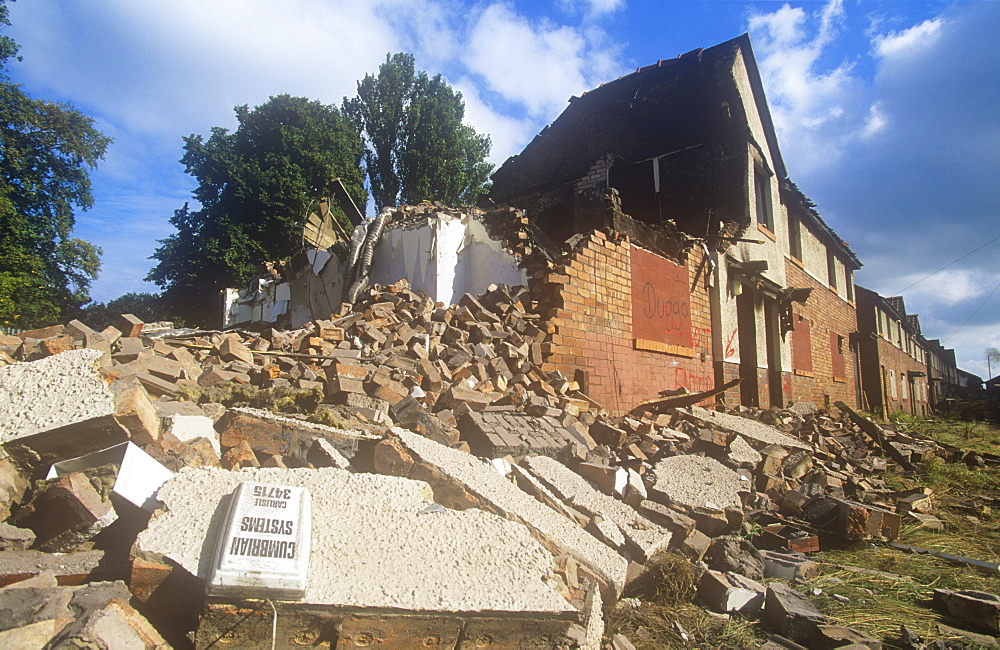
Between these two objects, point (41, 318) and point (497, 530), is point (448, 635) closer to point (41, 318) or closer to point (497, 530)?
point (497, 530)

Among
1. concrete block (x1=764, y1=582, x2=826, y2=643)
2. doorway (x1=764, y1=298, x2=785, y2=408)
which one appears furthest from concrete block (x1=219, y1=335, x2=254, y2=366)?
doorway (x1=764, y1=298, x2=785, y2=408)

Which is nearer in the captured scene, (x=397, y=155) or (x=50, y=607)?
(x=50, y=607)

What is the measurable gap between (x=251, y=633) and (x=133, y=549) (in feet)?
1.79

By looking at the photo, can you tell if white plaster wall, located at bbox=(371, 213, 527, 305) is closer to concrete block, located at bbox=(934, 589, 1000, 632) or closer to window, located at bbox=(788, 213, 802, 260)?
concrete block, located at bbox=(934, 589, 1000, 632)

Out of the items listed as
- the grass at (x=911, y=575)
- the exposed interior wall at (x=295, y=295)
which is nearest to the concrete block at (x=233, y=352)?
the grass at (x=911, y=575)

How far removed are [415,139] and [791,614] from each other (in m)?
27.9

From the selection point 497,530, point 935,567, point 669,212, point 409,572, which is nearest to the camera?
point 409,572

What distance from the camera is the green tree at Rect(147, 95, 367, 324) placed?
2228 centimetres

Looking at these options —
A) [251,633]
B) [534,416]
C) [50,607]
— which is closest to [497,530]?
[251,633]

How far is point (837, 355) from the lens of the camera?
17.6 m

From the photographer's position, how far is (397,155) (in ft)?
92.4

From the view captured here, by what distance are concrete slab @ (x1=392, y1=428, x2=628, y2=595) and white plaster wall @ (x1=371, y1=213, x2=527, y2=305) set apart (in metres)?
5.30

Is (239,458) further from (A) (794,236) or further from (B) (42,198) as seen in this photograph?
(B) (42,198)

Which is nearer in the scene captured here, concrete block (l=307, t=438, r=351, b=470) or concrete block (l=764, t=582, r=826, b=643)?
concrete block (l=764, t=582, r=826, b=643)
